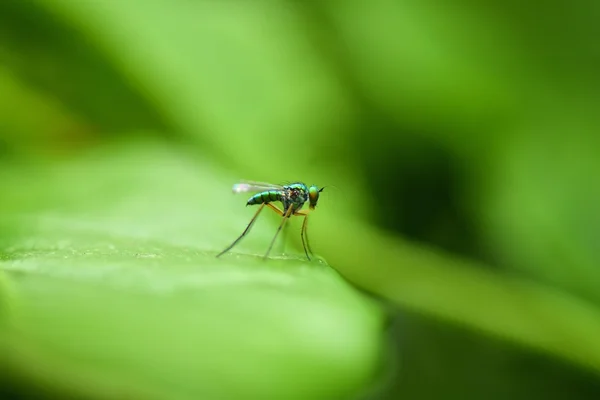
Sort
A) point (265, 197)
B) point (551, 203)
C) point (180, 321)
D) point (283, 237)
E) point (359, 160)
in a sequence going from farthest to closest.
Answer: point (359, 160), point (551, 203), point (265, 197), point (283, 237), point (180, 321)

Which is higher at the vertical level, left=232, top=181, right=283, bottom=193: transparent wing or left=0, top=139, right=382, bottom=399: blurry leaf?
left=232, top=181, right=283, bottom=193: transparent wing

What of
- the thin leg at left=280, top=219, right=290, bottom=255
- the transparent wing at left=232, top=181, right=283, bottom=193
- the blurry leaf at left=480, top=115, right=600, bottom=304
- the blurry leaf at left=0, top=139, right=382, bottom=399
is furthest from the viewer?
the blurry leaf at left=480, top=115, right=600, bottom=304

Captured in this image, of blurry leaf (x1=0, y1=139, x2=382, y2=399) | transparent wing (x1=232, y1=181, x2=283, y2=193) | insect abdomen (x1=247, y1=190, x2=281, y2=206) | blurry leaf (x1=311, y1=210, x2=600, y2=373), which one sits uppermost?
transparent wing (x1=232, y1=181, x2=283, y2=193)

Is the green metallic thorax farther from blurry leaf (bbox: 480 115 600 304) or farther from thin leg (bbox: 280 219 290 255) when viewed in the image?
blurry leaf (bbox: 480 115 600 304)

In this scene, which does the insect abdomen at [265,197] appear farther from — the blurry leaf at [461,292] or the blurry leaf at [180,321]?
the blurry leaf at [180,321]

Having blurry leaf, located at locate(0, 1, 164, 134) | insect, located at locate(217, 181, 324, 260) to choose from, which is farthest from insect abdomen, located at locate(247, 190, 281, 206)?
blurry leaf, located at locate(0, 1, 164, 134)

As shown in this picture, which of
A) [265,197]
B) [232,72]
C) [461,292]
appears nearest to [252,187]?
[265,197]

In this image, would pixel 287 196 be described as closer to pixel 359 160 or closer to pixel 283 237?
pixel 283 237
